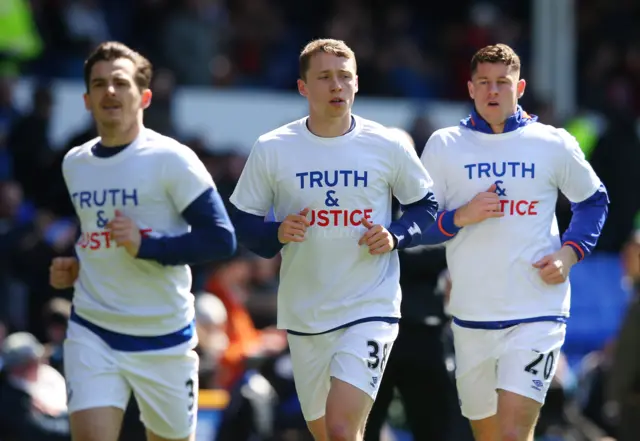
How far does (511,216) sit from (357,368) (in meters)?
1.27

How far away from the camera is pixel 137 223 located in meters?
7.95

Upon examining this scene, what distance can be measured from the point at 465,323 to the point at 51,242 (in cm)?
592

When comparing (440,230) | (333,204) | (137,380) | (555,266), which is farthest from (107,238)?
(555,266)

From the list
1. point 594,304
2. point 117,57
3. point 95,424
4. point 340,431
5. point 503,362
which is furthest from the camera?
point 594,304

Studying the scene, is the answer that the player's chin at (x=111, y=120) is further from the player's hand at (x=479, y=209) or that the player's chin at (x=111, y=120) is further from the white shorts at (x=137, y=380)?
the player's hand at (x=479, y=209)

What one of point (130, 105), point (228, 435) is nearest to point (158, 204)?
point (130, 105)

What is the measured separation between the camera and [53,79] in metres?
16.0

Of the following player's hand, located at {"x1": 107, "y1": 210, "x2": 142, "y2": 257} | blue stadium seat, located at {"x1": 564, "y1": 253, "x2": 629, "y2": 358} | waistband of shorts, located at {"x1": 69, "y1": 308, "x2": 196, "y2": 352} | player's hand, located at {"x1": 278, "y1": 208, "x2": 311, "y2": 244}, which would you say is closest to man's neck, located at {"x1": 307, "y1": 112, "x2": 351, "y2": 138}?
player's hand, located at {"x1": 278, "y1": 208, "x2": 311, "y2": 244}

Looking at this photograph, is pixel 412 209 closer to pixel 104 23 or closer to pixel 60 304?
pixel 60 304

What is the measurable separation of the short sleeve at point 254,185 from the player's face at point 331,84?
0.40 m

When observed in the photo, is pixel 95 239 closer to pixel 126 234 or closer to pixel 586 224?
pixel 126 234

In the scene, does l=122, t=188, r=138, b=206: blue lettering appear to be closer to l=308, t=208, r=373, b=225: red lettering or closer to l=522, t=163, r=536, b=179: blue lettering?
l=308, t=208, r=373, b=225: red lettering

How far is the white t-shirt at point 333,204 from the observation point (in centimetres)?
776

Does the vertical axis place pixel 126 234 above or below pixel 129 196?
below
